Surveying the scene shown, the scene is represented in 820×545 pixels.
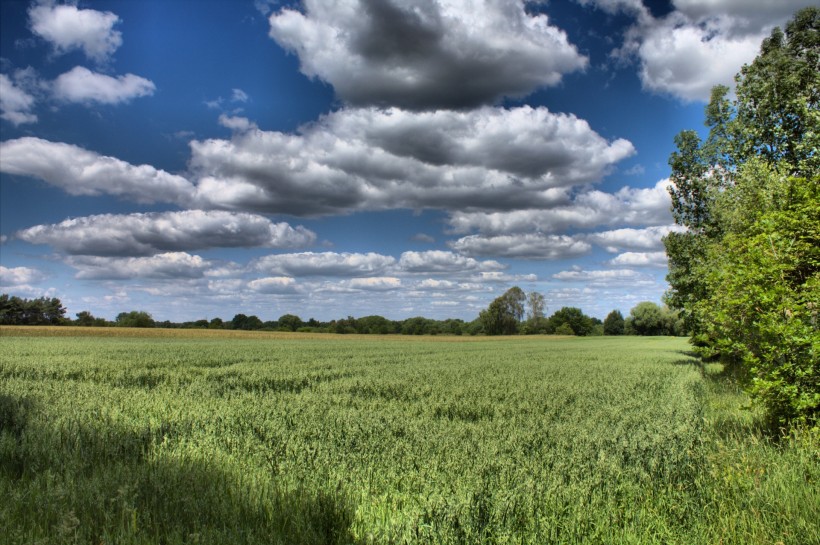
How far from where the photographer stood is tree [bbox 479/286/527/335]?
13838 cm

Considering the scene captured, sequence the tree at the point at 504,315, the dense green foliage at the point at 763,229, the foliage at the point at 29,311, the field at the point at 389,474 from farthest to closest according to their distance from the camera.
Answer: the tree at the point at 504,315, the foliage at the point at 29,311, the dense green foliage at the point at 763,229, the field at the point at 389,474

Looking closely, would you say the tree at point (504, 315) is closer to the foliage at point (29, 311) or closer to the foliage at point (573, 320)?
the foliage at point (573, 320)

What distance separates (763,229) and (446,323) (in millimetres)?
156289

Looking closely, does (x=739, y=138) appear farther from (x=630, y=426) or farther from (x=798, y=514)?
(x=798, y=514)

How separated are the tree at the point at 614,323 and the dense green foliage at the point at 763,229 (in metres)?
127

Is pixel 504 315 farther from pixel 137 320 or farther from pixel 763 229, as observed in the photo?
pixel 763 229

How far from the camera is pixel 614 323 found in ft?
486

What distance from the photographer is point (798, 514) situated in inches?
212

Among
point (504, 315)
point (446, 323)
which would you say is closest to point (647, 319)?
point (504, 315)

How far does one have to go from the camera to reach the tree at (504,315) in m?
138

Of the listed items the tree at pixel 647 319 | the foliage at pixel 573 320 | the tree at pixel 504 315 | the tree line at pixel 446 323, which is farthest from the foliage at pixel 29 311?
the tree at pixel 647 319

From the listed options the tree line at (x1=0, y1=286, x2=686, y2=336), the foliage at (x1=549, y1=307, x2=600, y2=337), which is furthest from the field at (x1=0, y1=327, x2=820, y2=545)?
the foliage at (x1=549, y1=307, x2=600, y2=337)

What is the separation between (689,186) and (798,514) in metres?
30.1

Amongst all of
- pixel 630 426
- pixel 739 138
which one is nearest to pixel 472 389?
pixel 630 426
